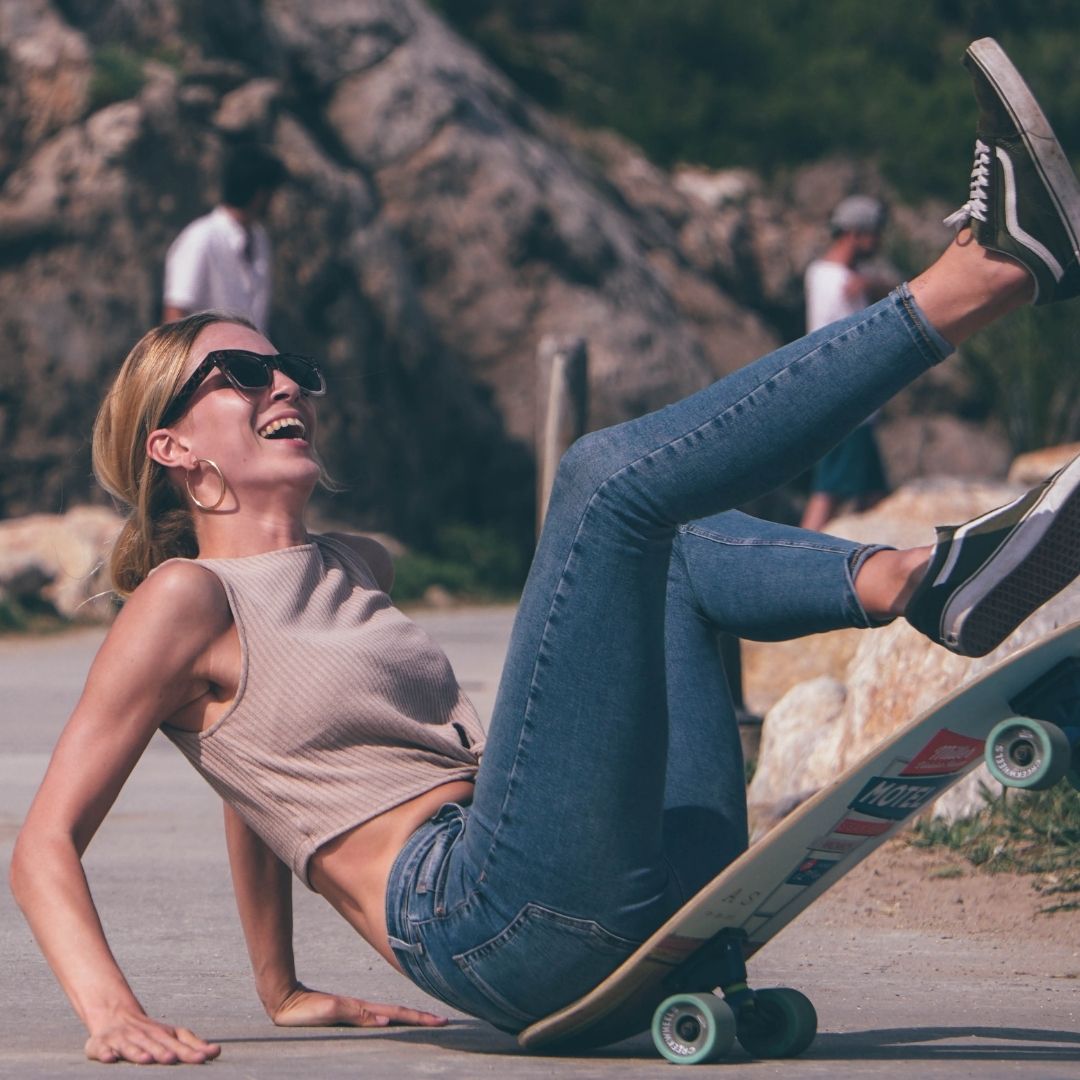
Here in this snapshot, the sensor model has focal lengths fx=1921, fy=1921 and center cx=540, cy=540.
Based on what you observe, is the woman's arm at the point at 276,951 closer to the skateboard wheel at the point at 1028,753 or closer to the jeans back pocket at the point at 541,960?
the jeans back pocket at the point at 541,960

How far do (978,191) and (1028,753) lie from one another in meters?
0.82

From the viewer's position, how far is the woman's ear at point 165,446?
304 cm

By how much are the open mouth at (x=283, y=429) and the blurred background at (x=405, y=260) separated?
5.86m

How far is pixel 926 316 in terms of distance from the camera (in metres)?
2.52

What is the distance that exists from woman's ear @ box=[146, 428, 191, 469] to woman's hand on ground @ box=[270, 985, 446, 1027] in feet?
2.86

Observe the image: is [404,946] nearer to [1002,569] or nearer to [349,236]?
[1002,569]

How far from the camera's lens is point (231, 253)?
855 centimetres

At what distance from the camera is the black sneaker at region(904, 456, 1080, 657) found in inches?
102

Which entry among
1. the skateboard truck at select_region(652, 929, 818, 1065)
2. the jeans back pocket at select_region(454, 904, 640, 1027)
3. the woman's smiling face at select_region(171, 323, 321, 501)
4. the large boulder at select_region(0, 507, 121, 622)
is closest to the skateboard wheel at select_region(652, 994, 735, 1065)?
the skateboard truck at select_region(652, 929, 818, 1065)

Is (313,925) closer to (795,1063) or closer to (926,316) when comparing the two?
(795,1063)

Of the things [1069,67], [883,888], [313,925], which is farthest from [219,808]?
[1069,67]

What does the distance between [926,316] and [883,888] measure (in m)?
2.14

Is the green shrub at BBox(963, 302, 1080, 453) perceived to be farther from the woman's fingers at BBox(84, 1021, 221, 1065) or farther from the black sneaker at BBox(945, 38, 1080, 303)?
the woman's fingers at BBox(84, 1021, 221, 1065)

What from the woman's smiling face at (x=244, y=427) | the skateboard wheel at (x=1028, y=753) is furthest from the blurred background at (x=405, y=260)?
the skateboard wheel at (x=1028, y=753)
